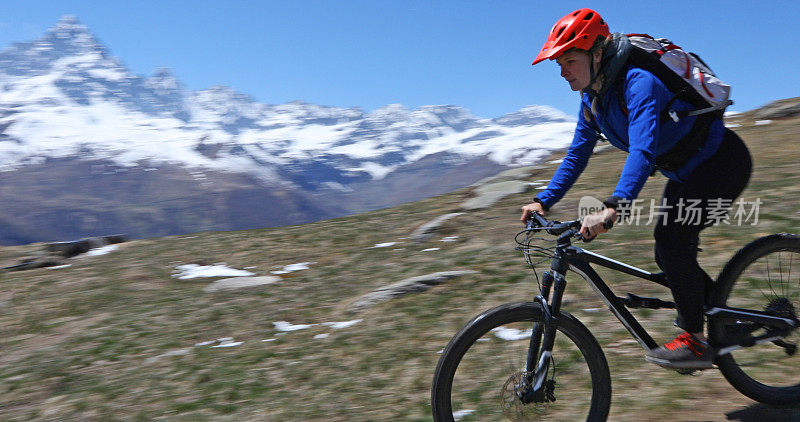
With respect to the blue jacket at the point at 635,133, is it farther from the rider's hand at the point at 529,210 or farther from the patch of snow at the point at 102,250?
the patch of snow at the point at 102,250

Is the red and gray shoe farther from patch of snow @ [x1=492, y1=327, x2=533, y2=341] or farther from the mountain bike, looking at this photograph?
patch of snow @ [x1=492, y1=327, x2=533, y2=341]

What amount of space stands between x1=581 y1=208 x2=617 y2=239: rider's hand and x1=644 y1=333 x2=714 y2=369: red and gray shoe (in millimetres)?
1222

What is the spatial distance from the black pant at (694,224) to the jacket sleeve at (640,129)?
2.01ft

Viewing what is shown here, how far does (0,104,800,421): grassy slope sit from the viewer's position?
5.96 m

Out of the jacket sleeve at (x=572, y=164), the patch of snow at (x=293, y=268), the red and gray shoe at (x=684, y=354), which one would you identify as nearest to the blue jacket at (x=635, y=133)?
the jacket sleeve at (x=572, y=164)

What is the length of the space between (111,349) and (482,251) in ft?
20.4

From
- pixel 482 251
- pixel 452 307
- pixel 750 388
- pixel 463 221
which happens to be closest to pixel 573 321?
pixel 750 388

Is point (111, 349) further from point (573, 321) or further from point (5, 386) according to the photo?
point (573, 321)

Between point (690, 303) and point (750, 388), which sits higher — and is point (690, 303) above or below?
above

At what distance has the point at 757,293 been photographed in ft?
15.6

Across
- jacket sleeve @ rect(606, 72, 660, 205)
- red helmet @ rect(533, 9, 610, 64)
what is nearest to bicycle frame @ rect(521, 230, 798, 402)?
jacket sleeve @ rect(606, 72, 660, 205)

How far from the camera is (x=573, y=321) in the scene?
4152mm

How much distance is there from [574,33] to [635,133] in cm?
80

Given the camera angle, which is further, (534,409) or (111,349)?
(111,349)
